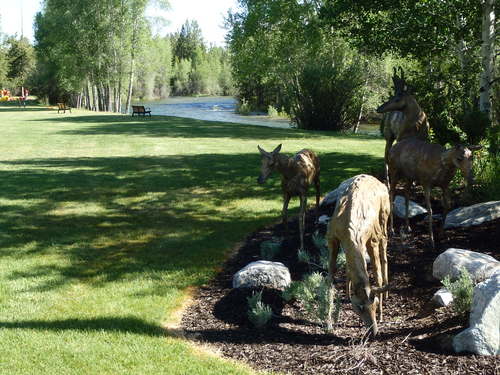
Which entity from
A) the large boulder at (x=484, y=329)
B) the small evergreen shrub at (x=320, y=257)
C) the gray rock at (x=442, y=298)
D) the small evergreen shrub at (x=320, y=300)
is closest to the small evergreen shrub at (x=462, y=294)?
the large boulder at (x=484, y=329)

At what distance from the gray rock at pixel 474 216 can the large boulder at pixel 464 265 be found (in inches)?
73.7

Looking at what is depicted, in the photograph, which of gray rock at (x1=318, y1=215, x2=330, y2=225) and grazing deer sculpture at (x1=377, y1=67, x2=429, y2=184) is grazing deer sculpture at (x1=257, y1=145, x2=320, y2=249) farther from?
grazing deer sculpture at (x1=377, y1=67, x2=429, y2=184)

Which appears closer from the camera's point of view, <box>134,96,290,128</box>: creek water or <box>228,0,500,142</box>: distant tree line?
<box>228,0,500,142</box>: distant tree line

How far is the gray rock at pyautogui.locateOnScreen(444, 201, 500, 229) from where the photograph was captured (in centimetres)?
874

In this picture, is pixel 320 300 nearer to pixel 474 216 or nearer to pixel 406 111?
pixel 474 216

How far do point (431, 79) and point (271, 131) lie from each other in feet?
48.9

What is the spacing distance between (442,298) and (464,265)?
0.63 metres

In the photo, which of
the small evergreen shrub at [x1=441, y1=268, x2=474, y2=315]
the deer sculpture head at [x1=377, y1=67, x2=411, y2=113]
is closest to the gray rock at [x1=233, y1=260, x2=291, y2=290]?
the small evergreen shrub at [x1=441, y1=268, x2=474, y2=315]

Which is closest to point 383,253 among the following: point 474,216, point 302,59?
point 474,216

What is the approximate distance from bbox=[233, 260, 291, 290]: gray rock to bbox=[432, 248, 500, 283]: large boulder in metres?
2.08

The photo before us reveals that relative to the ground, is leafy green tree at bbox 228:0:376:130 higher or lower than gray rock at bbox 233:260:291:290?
higher

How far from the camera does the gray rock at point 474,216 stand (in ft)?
28.7

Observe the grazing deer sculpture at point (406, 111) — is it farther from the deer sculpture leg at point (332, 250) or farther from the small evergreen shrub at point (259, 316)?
the small evergreen shrub at point (259, 316)

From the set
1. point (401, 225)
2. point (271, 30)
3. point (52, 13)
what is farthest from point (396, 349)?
point (52, 13)
